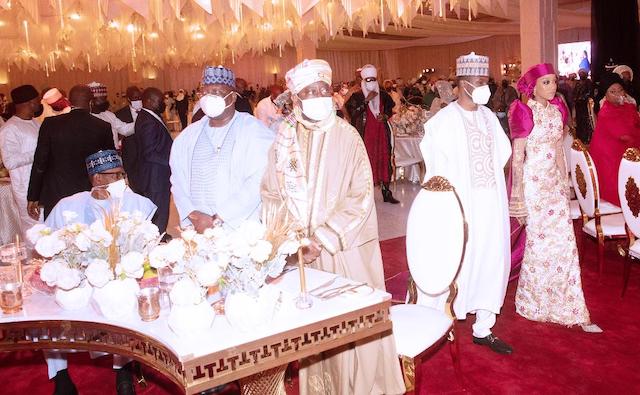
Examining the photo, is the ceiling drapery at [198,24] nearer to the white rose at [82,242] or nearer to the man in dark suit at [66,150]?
the man in dark suit at [66,150]

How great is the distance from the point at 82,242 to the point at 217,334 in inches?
26.3

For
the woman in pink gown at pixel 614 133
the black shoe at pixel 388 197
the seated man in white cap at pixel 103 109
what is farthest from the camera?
the black shoe at pixel 388 197

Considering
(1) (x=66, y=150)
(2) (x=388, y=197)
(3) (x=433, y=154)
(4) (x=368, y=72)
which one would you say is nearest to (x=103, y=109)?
(1) (x=66, y=150)

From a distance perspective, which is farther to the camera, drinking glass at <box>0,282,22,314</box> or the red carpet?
the red carpet

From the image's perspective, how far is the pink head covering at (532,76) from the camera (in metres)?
3.83

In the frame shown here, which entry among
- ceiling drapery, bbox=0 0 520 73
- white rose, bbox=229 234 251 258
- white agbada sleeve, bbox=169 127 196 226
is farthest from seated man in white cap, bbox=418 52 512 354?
ceiling drapery, bbox=0 0 520 73

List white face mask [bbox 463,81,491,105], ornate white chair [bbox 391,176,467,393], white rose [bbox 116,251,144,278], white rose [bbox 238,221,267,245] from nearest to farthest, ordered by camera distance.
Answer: white rose [bbox 238,221,267,245]
white rose [bbox 116,251,144,278]
ornate white chair [bbox 391,176,467,393]
white face mask [bbox 463,81,491,105]

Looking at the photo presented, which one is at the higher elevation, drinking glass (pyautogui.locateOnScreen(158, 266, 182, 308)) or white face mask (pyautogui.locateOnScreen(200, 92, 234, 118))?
white face mask (pyautogui.locateOnScreen(200, 92, 234, 118))

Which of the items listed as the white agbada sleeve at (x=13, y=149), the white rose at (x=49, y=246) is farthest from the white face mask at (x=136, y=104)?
the white rose at (x=49, y=246)

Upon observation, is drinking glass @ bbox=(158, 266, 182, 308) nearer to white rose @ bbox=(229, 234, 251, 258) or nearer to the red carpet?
white rose @ bbox=(229, 234, 251, 258)

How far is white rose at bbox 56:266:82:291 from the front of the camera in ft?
7.14

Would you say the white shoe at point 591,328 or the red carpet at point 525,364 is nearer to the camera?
the red carpet at point 525,364

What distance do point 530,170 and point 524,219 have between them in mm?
299

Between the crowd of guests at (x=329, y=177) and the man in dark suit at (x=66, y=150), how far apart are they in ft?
0.03
